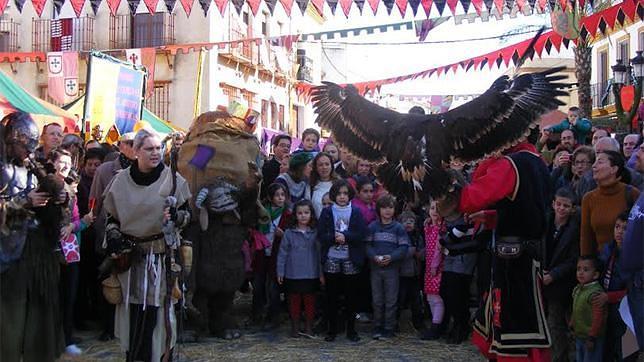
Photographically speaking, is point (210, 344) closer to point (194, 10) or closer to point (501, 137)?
point (501, 137)

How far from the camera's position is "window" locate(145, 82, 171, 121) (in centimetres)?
2241

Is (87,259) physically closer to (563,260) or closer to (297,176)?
(297,176)

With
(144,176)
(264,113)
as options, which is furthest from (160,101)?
(144,176)

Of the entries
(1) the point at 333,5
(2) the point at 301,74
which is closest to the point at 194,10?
(2) the point at 301,74

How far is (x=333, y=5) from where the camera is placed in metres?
8.85

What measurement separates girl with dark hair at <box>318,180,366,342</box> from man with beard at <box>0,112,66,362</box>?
2.60m

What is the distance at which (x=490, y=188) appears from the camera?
13.0ft

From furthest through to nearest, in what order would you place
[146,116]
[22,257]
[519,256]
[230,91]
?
[230,91], [146,116], [22,257], [519,256]

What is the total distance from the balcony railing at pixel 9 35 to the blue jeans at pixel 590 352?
21850mm

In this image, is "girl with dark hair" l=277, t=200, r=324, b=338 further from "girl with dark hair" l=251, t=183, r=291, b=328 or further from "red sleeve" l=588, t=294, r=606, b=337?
"red sleeve" l=588, t=294, r=606, b=337

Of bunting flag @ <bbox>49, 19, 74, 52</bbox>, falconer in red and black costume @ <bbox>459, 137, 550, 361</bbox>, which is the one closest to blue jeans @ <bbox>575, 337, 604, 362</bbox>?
falconer in red and black costume @ <bbox>459, 137, 550, 361</bbox>

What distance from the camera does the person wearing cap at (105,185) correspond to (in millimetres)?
6059

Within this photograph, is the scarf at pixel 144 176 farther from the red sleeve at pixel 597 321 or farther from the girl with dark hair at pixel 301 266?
the red sleeve at pixel 597 321

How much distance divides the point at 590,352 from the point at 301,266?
266 centimetres
